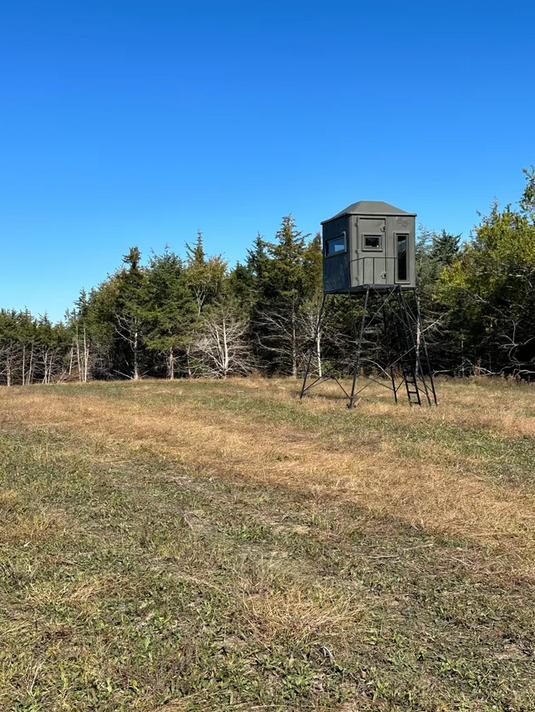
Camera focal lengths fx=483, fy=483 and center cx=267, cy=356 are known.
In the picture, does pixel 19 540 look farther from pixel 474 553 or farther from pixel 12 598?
pixel 474 553

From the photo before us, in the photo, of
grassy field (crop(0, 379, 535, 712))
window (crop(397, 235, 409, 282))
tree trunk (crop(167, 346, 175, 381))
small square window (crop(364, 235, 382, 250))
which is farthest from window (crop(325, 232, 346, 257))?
tree trunk (crop(167, 346, 175, 381))

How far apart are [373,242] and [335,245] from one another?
1.12 meters

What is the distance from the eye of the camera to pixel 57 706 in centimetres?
238

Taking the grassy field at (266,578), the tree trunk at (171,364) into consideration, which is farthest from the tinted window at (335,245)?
the tree trunk at (171,364)

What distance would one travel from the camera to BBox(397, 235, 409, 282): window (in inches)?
544

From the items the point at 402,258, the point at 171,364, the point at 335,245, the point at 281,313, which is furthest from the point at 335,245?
the point at 171,364

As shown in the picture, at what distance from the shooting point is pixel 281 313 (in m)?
32.5

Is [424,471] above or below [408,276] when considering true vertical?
below

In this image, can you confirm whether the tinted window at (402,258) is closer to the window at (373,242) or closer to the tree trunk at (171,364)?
the window at (373,242)

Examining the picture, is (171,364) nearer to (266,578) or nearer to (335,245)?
(335,245)

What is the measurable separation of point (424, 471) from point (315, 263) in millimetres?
25308

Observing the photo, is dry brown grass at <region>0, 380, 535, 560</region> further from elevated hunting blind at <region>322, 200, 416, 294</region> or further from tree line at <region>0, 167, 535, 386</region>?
tree line at <region>0, 167, 535, 386</region>

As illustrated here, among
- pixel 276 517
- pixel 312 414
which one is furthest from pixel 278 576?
pixel 312 414

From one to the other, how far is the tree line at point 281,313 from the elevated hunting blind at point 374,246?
8171 millimetres
